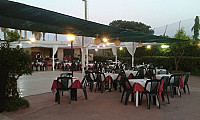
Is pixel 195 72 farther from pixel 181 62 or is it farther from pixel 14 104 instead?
pixel 14 104

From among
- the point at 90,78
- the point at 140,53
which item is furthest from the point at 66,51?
the point at 90,78

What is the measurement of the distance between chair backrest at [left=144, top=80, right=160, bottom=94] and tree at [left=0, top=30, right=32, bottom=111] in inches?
128

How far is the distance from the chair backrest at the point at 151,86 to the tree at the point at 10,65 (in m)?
3.24

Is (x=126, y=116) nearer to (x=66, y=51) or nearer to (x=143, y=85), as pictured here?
(x=143, y=85)

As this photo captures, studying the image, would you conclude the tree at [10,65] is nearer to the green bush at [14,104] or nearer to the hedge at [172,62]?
the green bush at [14,104]

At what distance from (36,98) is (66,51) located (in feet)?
75.0

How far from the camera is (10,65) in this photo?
436cm

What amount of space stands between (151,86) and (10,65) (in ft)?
12.2

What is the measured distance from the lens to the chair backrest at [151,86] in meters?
4.75

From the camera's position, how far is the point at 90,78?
279 inches

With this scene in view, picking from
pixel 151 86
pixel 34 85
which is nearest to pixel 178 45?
pixel 151 86

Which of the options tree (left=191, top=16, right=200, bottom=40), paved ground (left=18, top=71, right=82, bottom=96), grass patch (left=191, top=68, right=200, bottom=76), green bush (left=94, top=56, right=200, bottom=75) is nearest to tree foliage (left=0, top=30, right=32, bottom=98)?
paved ground (left=18, top=71, right=82, bottom=96)

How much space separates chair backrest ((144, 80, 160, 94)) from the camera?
187 inches

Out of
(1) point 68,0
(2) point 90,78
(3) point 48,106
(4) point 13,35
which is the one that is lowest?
(3) point 48,106
